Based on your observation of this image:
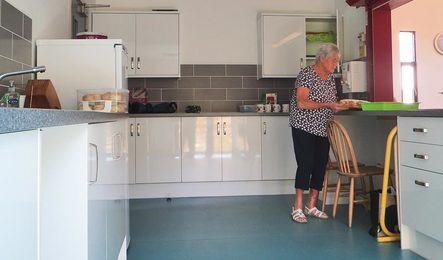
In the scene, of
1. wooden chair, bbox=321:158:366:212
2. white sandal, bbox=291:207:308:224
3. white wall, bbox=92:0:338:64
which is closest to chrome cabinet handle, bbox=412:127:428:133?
wooden chair, bbox=321:158:366:212

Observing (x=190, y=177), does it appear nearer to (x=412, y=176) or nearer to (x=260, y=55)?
(x=260, y=55)

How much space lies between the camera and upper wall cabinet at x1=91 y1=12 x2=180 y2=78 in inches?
158

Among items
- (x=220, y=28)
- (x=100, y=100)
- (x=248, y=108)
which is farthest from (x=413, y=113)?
(x=220, y=28)

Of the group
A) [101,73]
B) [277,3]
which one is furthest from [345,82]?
[101,73]

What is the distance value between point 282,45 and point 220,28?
0.80 m

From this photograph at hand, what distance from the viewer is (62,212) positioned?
1.08 meters

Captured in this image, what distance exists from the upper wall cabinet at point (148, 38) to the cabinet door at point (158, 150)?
66 cm

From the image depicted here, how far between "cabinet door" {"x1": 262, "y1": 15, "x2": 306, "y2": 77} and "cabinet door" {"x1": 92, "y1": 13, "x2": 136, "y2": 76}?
59.9 inches

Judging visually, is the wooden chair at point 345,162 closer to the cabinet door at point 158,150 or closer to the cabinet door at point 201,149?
the cabinet door at point 201,149

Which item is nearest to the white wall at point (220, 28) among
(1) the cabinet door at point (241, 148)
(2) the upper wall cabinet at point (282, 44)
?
(2) the upper wall cabinet at point (282, 44)

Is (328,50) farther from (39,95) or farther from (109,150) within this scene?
(39,95)

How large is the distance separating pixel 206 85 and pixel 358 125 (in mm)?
1842

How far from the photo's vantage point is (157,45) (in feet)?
13.4

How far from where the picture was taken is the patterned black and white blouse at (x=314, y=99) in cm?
291
